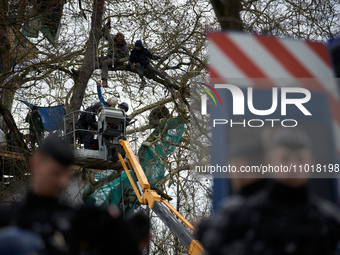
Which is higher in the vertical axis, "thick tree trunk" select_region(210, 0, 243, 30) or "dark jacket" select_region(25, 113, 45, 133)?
"thick tree trunk" select_region(210, 0, 243, 30)

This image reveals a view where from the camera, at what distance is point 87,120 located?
42.6 feet

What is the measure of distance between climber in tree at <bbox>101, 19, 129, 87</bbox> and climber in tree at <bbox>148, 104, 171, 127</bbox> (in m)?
2.01

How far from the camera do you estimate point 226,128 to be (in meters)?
3.54

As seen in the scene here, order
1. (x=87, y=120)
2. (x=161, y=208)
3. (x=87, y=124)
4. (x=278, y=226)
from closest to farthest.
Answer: (x=278, y=226), (x=161, y=208), (x=87, y=120), (x=87, y=124)

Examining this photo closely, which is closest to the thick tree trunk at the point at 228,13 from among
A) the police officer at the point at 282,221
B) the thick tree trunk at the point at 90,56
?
the police officer at the point at 282,221

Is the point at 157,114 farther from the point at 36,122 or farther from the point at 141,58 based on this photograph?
the point at 36,122

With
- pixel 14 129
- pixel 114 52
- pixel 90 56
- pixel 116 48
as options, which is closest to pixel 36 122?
pixel 14 129

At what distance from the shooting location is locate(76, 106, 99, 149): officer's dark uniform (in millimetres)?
12906

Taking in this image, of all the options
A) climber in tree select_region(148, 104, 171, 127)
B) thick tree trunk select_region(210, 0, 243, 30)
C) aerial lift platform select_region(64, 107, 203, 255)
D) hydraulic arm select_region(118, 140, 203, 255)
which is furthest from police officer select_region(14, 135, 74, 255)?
climber in tree select_region(148, 104, 171, 127)

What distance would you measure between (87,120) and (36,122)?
10.2 ft

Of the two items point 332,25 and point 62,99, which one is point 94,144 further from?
point 332,25

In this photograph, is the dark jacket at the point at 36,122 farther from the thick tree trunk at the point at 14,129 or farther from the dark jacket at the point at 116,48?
the dark jacket at the point at 116,48

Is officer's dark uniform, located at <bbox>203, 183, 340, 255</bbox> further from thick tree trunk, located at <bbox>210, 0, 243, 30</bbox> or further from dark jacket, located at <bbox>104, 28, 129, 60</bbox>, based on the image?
dark jacket, located at <bbox>104, 28, 129, 60</bbox>

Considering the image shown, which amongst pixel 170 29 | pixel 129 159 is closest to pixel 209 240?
pixel 129 159
